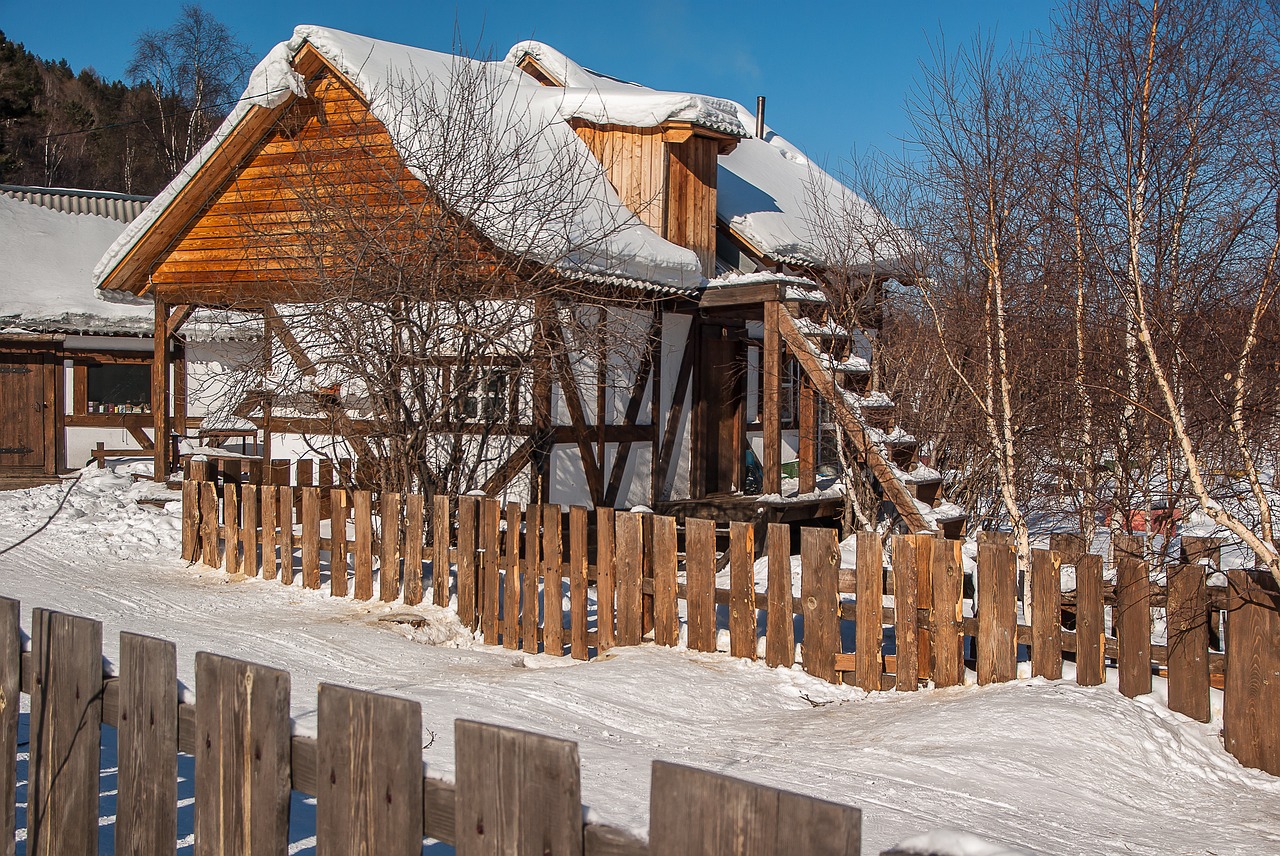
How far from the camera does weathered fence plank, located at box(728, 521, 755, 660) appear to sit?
6613 millimetres

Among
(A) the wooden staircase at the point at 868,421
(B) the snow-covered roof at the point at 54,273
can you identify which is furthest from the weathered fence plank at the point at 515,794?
(B) the snow-covered roof at the point at 54,273

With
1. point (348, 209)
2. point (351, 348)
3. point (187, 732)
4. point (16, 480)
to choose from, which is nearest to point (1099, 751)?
point (187, 732)

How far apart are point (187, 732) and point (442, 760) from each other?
163 centimetres

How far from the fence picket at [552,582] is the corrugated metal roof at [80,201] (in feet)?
62.4

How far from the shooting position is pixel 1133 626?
18.8ft

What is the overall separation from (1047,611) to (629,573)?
2508mm

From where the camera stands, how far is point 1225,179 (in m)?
6.62

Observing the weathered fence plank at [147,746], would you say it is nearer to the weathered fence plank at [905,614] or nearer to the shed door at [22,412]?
the weathered fence plank at [905,614]

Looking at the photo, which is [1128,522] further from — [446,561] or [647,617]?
[446,561]

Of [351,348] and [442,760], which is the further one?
[351,348]

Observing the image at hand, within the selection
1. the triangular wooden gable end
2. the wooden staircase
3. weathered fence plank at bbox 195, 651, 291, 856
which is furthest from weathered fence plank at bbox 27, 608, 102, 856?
the wooden staircase

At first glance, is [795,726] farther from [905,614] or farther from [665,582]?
[665,582]

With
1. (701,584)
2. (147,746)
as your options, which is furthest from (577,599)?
(147,746)

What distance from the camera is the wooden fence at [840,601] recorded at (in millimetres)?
5520
